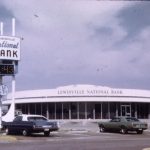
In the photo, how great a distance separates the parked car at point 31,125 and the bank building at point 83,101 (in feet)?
80.0

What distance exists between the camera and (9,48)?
3600 centimetres

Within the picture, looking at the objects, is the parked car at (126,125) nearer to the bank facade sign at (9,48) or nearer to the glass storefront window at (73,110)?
the bank facade sign at (9,48)

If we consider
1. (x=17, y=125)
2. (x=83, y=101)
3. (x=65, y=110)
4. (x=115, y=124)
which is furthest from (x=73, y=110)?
(x=17, y=125)

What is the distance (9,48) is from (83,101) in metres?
22.4

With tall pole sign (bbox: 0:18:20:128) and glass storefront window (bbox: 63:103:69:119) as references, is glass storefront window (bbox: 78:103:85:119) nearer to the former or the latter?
glass storefront window (bbox: 63:103:69:119)

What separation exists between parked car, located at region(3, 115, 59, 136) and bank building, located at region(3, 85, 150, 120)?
2439cm

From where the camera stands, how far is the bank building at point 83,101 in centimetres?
5700

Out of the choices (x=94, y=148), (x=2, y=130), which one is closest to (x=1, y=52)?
(x=2, y=130)

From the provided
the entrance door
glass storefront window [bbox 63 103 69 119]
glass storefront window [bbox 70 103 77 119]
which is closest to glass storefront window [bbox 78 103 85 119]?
glass storefront window [bbox 70 103 77 119]

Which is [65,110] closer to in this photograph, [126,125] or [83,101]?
[83,101]

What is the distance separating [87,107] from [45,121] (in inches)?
1065

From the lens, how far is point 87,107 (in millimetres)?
58188

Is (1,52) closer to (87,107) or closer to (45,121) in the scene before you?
(45,121)

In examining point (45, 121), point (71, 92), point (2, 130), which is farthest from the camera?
point (71, 92)
